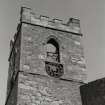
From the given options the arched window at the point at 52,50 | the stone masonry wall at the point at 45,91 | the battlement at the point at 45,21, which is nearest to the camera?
the stone masonry wall at the point at 45,91

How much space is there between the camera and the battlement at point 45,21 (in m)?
12.8

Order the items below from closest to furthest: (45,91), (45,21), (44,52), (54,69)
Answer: (45,91) < (54,69) < (44,52) < (45,21)

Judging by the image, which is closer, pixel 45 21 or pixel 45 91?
pixel 45 91

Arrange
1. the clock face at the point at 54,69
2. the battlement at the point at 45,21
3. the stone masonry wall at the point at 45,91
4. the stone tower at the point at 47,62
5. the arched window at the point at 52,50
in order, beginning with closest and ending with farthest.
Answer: the stone masonry wall at the point at 45,91 → the stone tower at the point at 47,62 → the clock face at the point at 54,69 → the arched window at the point at 52,50 → the battlement at the point at 45,21

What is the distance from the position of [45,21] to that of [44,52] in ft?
5.33

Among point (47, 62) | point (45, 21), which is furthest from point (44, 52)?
point (45, 21)

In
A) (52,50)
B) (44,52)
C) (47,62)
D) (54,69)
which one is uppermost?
(52,50)

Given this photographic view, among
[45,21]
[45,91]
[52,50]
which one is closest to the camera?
[45,91]

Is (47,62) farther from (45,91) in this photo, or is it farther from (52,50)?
(45,91)

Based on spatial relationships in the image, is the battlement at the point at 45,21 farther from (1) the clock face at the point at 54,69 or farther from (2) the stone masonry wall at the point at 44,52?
(1) the clock face at the point at 54,69

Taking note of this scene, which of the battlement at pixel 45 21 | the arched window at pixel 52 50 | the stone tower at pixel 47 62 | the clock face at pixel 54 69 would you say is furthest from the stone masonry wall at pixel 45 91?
the battlement at pixel 45 21

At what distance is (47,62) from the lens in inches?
467

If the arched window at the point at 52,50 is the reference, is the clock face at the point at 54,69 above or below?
below

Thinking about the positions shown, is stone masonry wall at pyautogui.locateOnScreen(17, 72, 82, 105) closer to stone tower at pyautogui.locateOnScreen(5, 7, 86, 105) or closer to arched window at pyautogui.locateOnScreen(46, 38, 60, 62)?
stone tower at pyautogui.locateOnScreen(5, 7, 86, 105)
